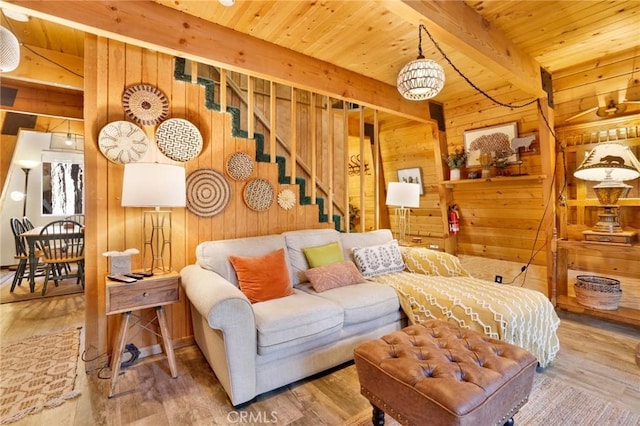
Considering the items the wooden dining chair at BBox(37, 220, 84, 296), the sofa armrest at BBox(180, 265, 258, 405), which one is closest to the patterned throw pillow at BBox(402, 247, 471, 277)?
the sofa armrest at BBox(180, 265, 258, 405)

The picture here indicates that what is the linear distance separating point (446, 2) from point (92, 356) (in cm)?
351

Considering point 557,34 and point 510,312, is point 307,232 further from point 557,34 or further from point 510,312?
point 557,34

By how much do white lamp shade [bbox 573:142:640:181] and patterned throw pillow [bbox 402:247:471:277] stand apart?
1459 mm

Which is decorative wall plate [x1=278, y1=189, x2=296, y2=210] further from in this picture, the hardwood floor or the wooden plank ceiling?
the hardwood floor

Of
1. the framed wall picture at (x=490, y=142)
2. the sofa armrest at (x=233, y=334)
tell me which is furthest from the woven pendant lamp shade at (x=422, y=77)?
the sofa armrest at (x=233, y=334)

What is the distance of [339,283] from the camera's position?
8.25 ft

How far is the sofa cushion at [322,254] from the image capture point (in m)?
2.69

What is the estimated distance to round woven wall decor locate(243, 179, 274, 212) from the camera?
2812mm

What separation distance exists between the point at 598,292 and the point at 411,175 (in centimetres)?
254

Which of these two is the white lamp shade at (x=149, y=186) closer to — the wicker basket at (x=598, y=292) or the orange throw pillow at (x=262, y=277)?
the orange throw pillow at (x=262, y=277)

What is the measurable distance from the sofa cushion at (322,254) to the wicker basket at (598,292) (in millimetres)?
2409

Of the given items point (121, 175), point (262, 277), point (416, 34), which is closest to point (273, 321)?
point (262, 277)

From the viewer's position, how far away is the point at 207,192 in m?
2.63

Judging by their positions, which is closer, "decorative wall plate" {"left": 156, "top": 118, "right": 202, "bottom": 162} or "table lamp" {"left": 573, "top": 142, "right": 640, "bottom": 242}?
→ "decorative wall plate" {"left": 156, "top": 118, "right": 202, "bottom": 162}
